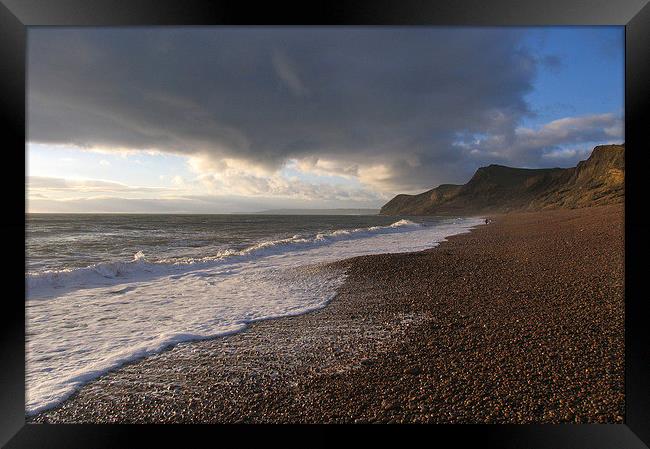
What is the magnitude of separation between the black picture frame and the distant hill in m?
30.4

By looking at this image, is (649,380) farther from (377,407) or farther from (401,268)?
(401,268)

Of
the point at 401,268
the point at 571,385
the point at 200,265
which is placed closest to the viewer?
the point at 571,385

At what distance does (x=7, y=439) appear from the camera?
2.05m

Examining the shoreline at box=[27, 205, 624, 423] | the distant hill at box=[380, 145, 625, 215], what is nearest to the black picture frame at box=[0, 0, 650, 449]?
the shoreline at box=[27, 205, 624, 423]

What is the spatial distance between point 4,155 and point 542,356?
15.7 feet

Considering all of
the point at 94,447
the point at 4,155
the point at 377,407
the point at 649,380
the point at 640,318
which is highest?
the point at 4,155

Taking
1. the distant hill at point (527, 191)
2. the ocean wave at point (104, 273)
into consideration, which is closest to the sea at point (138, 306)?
the ocean wave at point (104, 273)

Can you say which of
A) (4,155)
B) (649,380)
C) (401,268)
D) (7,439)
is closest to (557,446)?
(649,380)

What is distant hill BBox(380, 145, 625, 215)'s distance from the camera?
29.6 m

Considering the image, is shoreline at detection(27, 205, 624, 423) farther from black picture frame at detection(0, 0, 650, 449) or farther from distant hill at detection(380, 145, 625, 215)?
distant hill at detection(380, 145, 625, 215)

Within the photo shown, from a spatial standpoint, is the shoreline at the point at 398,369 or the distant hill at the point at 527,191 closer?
the shoreline at the point at 398,369
